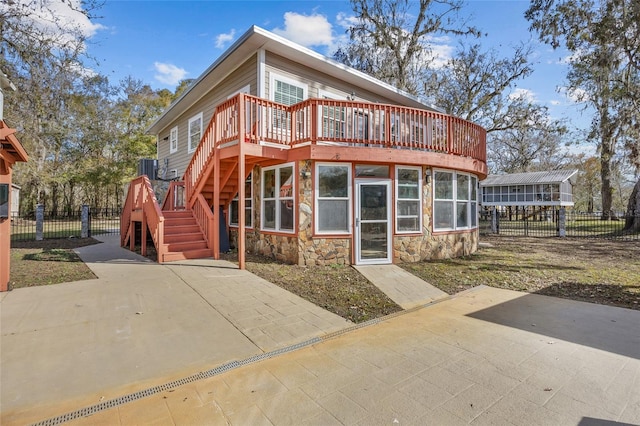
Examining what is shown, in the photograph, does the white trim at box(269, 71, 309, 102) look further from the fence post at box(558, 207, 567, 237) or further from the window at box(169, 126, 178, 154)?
the fence post at box(558, 207, 567, 237)

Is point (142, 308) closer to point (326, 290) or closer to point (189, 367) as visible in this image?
point (189, 367)

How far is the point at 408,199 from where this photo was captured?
8.02m

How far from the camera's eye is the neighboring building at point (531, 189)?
1144 inches

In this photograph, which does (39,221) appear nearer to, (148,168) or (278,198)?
(148,168)

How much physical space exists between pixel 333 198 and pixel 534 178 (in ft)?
99.8

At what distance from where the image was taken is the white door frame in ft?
24.8

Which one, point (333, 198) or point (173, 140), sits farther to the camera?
point (173, 140)

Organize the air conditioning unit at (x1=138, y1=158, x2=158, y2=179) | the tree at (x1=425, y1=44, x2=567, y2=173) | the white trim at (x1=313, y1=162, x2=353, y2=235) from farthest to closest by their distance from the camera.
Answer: the tree at (x1=425, y1=44, x2=567, y2=173) → the air conditioning unit at (x1=138, y1=158, x2=158, y2=179) → the white trim at (x1=313, y1=162, x2=353, y2=235)

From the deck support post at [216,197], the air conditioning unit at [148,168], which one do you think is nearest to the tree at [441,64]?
the air conditioning unit at [148,168]

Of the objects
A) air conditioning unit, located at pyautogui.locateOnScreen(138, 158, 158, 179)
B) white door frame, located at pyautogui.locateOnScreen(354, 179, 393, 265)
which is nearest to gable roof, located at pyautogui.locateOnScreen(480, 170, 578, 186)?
white door frame, located at pyautogui.locateOnScreen(354, 179, 393, 265)

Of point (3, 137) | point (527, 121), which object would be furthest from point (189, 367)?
point (527, 121)

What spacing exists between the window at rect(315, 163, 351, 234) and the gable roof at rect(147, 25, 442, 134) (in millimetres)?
3566

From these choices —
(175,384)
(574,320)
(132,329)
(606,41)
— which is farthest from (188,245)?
(606,41)

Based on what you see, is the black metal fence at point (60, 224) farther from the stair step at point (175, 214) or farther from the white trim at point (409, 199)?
the white trim at point (409, 199)
